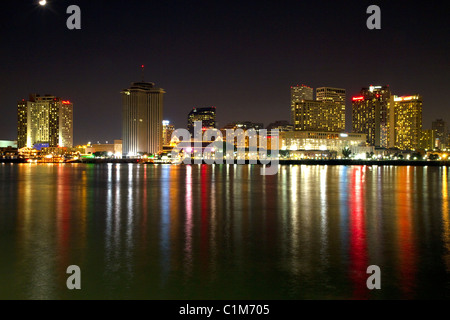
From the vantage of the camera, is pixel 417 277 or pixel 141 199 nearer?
pixel 417 277

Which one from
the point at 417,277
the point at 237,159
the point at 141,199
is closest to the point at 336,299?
the point at 417,277

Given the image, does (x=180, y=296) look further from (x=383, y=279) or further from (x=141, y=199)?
(x=141, y=199)

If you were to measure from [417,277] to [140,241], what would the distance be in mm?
9315

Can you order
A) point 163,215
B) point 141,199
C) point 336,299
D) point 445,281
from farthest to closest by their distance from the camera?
point 141,199 → point 163,215 → point 445,281 → point 336,299

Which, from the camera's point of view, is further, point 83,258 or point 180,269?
point 83,258

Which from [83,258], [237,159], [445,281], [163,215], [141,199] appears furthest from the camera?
[237,159]

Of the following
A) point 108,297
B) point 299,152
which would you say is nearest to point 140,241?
point 108,297

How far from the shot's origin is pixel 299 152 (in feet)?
649

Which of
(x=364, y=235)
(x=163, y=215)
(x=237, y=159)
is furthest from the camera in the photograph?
(x=237, y=159)

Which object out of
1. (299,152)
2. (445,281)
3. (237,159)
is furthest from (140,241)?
(299,152)

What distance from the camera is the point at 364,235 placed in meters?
18.1

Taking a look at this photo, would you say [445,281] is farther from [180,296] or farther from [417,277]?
[180,296]

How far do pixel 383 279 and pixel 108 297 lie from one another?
6849mm

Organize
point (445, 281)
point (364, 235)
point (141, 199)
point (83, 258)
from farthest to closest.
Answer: point (141, 199), point (364, 235), point (83, 258), point (445, 281)
